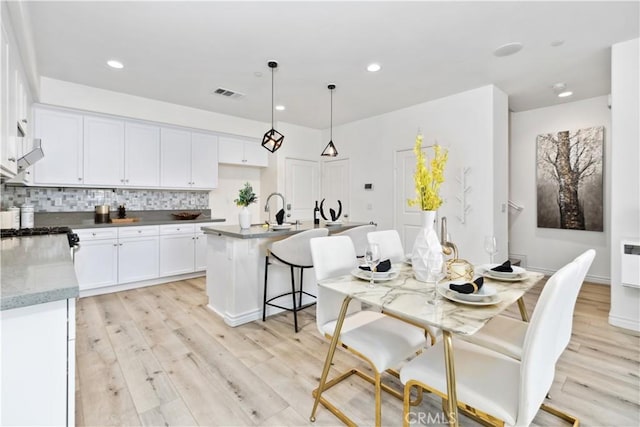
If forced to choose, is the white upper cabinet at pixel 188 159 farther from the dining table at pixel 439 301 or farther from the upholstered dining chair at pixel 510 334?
the upholstered dining chair at pixel 510 334

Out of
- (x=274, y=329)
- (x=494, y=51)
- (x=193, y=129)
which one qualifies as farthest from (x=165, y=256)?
(x=494, y=51)

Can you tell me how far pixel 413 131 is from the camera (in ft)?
15.4

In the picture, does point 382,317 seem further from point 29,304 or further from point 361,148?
point 361,148

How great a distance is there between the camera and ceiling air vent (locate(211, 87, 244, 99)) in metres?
3.98

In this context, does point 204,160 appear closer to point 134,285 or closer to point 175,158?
point 175,158

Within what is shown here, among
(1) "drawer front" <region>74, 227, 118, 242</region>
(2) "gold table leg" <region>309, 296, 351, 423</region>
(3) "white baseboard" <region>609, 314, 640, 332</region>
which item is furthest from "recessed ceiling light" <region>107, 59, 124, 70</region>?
(3) "white baseboard" <region>609, 314, 640, 332</region>

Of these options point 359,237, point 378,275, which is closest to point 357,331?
point 378,275

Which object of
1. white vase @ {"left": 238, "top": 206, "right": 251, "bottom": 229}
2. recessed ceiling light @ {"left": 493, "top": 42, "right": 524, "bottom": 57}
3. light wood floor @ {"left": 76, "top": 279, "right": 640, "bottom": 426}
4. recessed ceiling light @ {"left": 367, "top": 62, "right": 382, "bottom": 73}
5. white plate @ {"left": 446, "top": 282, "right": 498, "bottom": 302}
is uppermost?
recessed ceiling light @ {"left": 367, "top": 62, "right": 382, "bottom": 73}

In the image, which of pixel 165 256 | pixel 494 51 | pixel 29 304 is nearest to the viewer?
pixel 29 304

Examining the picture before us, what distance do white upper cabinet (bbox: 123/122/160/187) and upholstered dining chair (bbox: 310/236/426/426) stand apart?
3536 mm

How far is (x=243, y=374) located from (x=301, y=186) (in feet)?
14.0

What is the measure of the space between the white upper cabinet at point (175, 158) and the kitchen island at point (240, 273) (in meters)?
1.83

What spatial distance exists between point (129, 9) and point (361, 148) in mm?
A: 3881

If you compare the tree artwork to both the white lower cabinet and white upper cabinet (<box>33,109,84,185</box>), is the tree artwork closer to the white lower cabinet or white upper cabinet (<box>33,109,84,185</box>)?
the white lower cabinet
